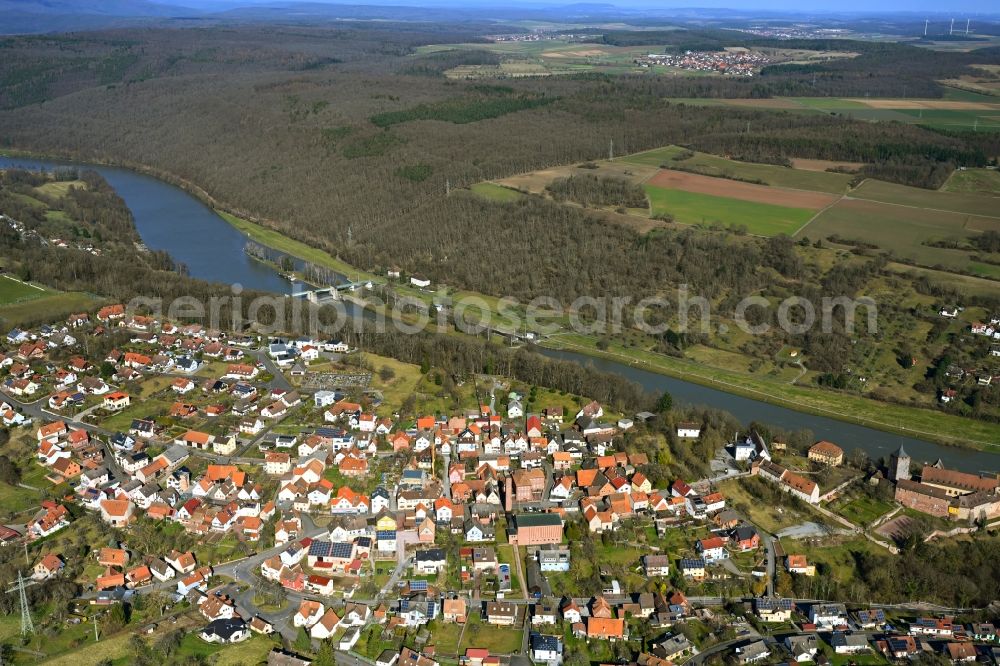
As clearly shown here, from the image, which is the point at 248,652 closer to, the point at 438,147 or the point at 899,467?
the point at 899,467

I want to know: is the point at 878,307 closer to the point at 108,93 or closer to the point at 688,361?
the point at 688,361

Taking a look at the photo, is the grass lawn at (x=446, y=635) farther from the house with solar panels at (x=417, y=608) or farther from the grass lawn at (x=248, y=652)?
the grass lawn at (x=248, y=652)

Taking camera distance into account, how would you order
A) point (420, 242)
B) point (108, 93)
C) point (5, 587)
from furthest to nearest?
point (108, 93), point (420, 242), point (5, 587)

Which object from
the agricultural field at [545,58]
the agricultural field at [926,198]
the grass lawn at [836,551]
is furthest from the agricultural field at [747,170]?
the agricultural field at [545,58]

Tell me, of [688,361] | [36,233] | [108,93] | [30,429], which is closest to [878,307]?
[688,361]

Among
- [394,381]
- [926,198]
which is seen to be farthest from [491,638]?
[926,198]

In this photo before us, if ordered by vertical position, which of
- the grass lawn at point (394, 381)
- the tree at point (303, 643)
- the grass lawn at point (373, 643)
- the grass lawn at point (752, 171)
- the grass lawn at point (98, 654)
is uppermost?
the grass lawn at point (752, 171)
